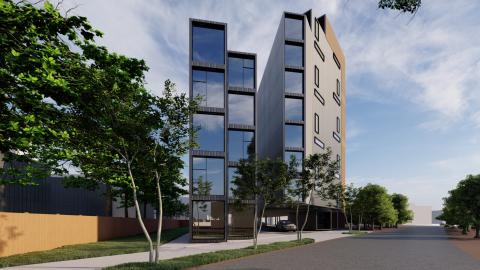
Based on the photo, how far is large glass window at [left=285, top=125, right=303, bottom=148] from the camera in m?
51.0

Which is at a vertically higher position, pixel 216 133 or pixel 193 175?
pixel 216 133

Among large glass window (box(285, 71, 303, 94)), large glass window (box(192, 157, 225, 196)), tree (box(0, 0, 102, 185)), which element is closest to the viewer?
tree (box(0, 0, 102, 185))

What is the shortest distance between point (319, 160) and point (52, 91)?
2848cm

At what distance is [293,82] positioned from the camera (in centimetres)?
5181

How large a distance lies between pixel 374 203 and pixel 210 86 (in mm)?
41305

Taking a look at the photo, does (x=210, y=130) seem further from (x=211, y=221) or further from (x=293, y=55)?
(x=293, y=55)

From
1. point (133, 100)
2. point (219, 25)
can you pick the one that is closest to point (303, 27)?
point (219, 25)

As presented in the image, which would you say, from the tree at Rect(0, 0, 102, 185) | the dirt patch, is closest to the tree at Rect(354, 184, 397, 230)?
the dirt patch

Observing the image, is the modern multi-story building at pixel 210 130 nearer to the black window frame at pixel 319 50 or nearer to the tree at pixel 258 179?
the tree at pixel 258 179

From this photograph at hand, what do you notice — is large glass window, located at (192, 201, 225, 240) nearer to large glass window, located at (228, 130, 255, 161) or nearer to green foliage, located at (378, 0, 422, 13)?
large glass window, located at (228, 130, 255, 161)

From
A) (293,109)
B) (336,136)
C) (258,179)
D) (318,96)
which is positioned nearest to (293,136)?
(293,109)

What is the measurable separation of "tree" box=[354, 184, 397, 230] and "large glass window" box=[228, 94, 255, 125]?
3204 cm

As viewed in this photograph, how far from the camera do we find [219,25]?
35281 millimetres

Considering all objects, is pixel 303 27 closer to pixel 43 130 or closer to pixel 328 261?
pixel 328 261
